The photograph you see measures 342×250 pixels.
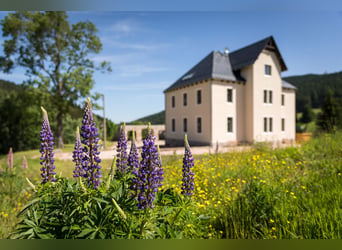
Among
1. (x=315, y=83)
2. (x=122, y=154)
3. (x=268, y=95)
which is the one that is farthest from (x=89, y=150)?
(x=268, y=95)

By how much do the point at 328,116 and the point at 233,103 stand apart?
7.68 feet

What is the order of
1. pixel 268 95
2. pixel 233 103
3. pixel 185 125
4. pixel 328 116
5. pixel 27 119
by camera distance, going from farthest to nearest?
pixel 268 95 < pixel 233 103 < pixel 27 119 < pixel 328 116 < pixel 185 125

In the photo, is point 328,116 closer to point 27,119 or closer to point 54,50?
point 54,50

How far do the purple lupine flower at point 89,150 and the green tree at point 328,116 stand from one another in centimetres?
527

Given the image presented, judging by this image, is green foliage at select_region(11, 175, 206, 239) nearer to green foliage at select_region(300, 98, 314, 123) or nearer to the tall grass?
the tall grass

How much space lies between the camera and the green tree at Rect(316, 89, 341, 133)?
4600 millimetres

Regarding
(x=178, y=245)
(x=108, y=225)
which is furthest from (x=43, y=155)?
(x=178, y=245)

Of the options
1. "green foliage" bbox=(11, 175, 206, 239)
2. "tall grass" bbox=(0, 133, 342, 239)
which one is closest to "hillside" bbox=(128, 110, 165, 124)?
"tall grass" bbox=(0, 133, 342, 239)

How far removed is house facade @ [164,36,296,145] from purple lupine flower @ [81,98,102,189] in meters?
0.96

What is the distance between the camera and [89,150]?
130cm

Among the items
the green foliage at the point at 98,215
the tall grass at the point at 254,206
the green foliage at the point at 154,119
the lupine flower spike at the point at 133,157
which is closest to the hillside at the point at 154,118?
the green foliage at the point at 154,119

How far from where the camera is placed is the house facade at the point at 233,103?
8.84 ft

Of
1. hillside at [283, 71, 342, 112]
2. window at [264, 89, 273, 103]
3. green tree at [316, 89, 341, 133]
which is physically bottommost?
green tree at [316, 89, 341, 133]

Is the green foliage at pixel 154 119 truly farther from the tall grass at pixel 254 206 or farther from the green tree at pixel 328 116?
the green tree at pixel 328 116
